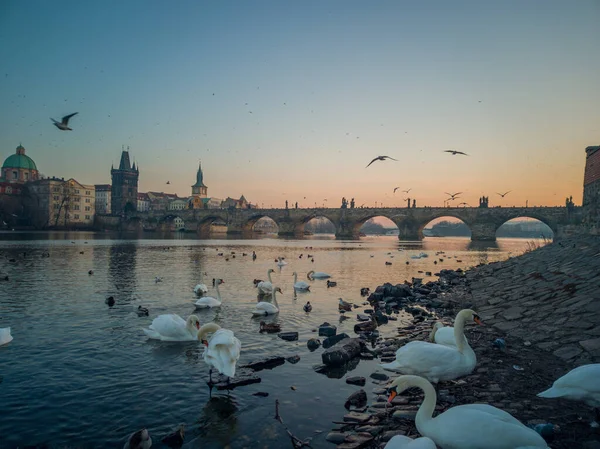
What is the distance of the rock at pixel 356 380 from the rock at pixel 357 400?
59 centimetres

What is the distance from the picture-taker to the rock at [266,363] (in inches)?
277

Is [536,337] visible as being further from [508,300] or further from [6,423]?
[6,423]

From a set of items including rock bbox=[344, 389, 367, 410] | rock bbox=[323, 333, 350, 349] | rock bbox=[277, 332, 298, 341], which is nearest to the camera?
rock bbox=[344, 389, 367, 410]

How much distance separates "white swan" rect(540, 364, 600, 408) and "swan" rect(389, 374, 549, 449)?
3.18 feet

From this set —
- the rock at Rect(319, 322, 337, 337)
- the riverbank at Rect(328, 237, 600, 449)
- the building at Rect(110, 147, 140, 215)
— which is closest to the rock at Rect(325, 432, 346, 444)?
the riverbank at Rect(328, 237, 600, 449)

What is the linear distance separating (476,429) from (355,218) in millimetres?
88073

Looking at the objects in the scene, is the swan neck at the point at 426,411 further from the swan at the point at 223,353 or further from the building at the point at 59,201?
the building at the point at 59,201

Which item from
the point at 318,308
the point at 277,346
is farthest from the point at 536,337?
the point at 318,308

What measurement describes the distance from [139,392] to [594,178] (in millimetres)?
24284

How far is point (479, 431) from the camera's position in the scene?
3.63 meters

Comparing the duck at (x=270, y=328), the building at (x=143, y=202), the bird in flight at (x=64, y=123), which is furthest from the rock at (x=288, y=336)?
the building at (x=143, y=202)

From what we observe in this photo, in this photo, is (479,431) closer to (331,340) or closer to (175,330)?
(331,340)

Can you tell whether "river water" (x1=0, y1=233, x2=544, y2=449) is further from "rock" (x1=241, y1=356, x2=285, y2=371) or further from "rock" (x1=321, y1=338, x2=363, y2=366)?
"rock" (x1=321, y1=338, x2=363, y2=366)

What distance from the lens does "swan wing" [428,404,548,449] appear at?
352 cm
